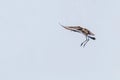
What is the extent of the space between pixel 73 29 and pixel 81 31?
1.13 m

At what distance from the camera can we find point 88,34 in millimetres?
20312

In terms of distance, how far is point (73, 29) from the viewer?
64.3ft

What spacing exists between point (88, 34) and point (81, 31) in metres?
0.92

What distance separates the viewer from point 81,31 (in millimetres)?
20141

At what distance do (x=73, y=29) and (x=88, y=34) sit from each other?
2.01 meters
